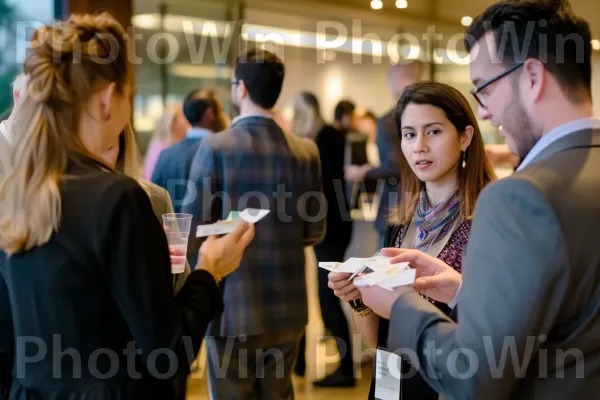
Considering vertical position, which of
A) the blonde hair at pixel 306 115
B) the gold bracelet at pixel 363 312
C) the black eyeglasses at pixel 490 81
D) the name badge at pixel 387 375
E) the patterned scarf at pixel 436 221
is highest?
the blonde hair at pixel 306 115

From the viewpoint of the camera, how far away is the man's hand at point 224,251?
1.69m

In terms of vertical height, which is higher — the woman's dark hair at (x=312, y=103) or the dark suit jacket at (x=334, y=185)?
the woman's dark hair at (x=312, y=103)

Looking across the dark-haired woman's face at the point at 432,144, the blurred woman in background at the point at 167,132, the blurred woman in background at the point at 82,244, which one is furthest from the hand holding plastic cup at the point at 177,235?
the blurred woman in background at the point at 167,132

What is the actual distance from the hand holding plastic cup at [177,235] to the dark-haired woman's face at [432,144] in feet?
2.20

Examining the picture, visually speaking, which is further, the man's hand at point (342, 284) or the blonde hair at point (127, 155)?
the blonde hair at point (127, 155)

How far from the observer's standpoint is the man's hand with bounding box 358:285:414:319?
1.37 metres

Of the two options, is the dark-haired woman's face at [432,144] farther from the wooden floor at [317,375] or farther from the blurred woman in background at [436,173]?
the wooden floor at [317,375]

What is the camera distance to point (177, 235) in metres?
1.93

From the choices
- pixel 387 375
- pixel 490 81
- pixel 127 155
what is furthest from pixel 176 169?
pixel 490 81

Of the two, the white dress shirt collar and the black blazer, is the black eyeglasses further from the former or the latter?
the white dress shirt collar

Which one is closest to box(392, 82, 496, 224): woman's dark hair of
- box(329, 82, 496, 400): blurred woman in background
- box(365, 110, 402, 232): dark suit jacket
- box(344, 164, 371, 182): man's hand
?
box(329, 82, 496, 400): blurred woman in background

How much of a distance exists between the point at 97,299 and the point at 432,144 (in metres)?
1.06

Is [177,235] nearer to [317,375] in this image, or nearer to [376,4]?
[317,375]

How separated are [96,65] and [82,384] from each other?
2.14 feet
